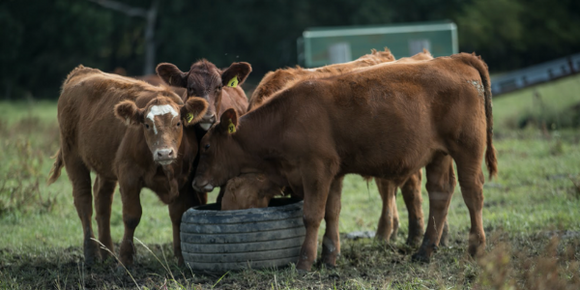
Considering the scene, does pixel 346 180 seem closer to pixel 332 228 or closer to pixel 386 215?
pixel 386 215

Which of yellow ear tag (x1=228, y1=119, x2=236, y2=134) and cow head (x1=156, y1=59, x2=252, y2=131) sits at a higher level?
cow head (x1=156, y1=59, x2=252, y2=131)

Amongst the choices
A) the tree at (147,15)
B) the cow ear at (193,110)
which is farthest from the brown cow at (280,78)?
the tree at (147,15)

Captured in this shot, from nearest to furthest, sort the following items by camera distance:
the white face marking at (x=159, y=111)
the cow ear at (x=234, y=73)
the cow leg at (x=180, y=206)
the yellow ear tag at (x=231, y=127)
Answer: the white face marking at (x=159, y=111) < the yellow ear tag at (x=231, y=127) < the cow leg at (x=180, y=206) < the cow ear at (x=234, y=73)

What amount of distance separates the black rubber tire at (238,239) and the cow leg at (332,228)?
0.42 meters

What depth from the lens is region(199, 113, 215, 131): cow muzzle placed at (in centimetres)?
625

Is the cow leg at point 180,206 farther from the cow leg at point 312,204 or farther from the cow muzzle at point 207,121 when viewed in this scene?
the cow leg at point 312,204

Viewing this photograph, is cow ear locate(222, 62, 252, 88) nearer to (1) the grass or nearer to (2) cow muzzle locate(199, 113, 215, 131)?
(2) cow muzzle locate(199, 113, 215, 131)

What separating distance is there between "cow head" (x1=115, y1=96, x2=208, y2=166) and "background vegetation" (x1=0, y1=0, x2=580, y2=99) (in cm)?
3486

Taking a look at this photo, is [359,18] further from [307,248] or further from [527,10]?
[307,248]

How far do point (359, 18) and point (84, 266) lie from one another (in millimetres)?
37770

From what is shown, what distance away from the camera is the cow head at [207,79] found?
6.81 metres

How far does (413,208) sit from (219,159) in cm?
230

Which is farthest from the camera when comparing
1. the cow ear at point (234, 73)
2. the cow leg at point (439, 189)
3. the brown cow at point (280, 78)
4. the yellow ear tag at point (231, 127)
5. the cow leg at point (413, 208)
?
the cow ear at point (234, 73)

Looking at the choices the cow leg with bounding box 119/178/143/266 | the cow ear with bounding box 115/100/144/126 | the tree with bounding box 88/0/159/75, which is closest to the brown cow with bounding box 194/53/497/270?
the cow leg with bounding box 119/178/143/266
